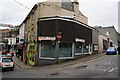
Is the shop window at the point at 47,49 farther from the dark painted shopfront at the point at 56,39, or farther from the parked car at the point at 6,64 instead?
the parked car at the point at 6,64

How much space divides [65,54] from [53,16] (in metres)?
5.52

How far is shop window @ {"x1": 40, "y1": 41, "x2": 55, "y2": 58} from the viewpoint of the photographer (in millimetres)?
16766

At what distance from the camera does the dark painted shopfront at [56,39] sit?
54.4 ft

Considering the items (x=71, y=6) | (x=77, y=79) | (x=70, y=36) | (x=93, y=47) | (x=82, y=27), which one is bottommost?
(x=77, y=79)

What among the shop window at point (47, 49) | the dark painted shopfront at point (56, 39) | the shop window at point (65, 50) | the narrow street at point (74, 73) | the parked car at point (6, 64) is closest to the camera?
the narrow street at point (74, 73)

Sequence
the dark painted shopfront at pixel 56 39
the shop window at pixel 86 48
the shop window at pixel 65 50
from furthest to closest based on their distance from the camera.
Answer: the shop window at pixel 86 48
the shop window at pixel 65 50
the dark painted shopfront at pixel 56 39

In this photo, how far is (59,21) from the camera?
55.7 ft

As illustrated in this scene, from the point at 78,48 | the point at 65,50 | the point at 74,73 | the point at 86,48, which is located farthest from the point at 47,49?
the point at 86,48

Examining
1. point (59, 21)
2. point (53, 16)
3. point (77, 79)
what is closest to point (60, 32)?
point (59, 21)

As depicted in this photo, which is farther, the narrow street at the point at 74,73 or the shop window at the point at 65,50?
the shop window at the point at 65,50

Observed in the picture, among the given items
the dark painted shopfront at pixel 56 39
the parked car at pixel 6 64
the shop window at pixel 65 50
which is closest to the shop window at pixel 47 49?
the dark painted shopfront at pixel 56 39

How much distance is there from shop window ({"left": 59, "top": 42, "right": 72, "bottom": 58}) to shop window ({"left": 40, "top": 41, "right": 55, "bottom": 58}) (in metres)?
1.09

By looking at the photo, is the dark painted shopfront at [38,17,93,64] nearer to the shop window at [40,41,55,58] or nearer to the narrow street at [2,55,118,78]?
the shop window at [40,41,55,58]

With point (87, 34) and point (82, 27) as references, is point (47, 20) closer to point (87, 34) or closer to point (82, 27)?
point (82, 27)
